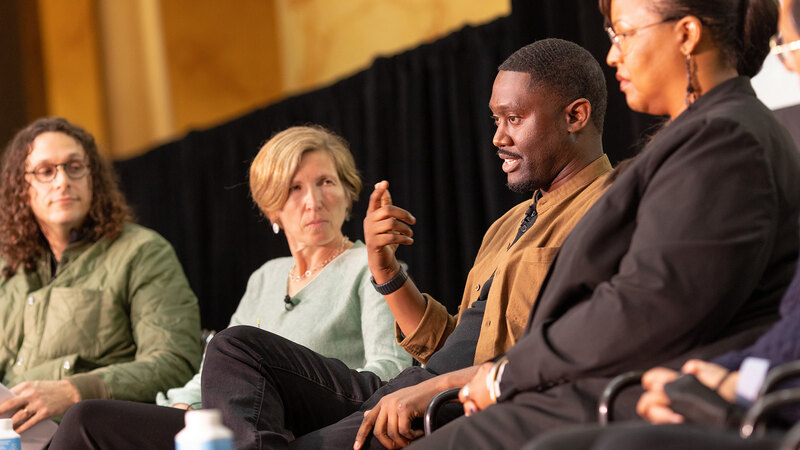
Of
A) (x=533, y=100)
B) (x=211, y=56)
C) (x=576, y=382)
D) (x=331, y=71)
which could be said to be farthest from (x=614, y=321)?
(x=211, y=56)

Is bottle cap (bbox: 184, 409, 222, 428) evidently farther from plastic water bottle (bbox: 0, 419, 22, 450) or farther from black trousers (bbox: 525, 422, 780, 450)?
plastic water bottle (bbox: 0, 419, 22, 450)

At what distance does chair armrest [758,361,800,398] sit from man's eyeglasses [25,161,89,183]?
261 centimetres

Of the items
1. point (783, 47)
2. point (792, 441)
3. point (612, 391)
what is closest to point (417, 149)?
point (783, 47)

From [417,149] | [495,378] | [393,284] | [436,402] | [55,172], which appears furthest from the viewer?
[417,149]

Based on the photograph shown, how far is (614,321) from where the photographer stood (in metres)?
1.48

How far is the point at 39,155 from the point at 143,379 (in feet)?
2.94

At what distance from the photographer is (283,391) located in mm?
2121

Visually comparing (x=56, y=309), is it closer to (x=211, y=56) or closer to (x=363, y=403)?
(x=363, y=403)

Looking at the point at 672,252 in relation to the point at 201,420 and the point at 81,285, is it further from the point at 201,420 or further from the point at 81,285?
the point at 81,285

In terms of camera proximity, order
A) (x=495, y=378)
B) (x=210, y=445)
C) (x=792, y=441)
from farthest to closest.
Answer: (x=495, y=378) → (x=210, y=445) → (x=792, y=441)

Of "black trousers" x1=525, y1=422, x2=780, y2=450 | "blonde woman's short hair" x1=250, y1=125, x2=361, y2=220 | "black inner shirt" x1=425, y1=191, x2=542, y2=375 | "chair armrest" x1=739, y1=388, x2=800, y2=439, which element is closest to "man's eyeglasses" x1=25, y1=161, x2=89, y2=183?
"blonde woman's short hair" x1=250, y1=125, x2=361, y2=220

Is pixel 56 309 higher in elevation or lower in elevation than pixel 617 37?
lower

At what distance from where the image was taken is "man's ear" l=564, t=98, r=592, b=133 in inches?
85.8

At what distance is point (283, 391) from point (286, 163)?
884mm
